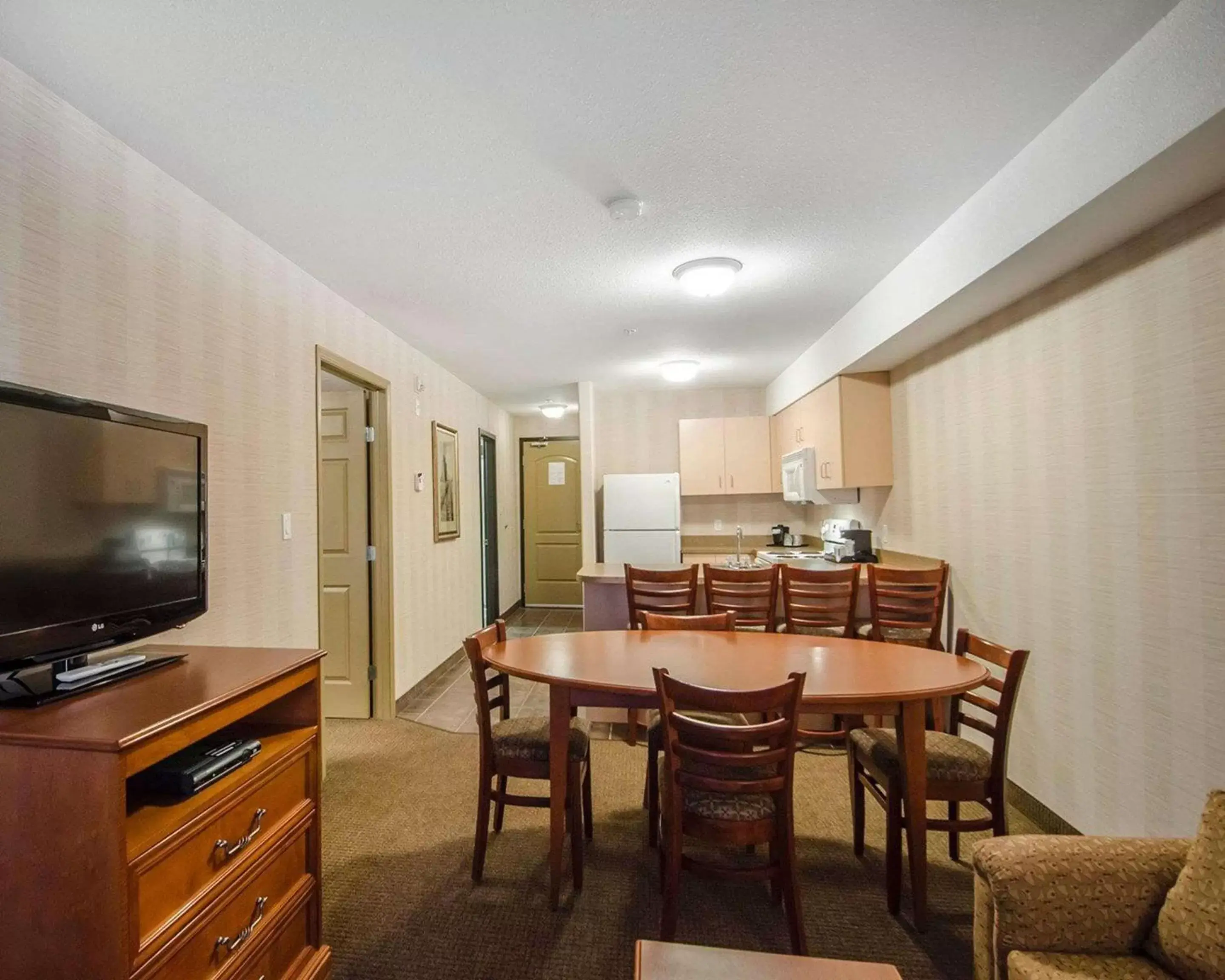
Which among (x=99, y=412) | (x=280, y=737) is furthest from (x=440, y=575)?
(x=99, y=412)

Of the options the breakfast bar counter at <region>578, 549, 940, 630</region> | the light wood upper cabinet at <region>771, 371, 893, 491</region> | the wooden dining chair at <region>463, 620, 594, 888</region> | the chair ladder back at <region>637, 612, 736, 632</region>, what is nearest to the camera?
the wooden dining chair at <region>463, 620, 594, 888</region>

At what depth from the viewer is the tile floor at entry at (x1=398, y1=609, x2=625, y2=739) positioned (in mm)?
3377

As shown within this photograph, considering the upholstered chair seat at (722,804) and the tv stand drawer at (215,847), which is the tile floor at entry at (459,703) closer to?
the upholstered chair seat at (722,804)

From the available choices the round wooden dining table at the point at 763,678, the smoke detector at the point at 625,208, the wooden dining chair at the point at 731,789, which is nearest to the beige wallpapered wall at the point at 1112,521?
the round wooden dining table at the point at 763,678

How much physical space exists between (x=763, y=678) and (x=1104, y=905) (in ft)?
2.89

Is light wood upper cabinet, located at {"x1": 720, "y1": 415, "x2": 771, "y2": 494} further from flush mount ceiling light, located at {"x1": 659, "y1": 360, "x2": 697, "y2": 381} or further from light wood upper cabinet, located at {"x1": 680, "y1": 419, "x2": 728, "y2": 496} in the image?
flush mount ceiling light, located at {"x1": 659, "y1": 360, "x2": 697, "y2": 381}

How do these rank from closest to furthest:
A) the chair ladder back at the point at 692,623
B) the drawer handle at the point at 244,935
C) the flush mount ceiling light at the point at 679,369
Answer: the drawer handle at the point at 244,935
the chair ladder back at the point at 692,623
the flush mount ceiling light at the point at 679,369

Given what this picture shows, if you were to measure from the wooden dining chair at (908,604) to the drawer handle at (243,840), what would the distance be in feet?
8.98

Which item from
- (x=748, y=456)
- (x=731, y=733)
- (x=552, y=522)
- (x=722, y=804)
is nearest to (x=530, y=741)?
(x=722, y=804)

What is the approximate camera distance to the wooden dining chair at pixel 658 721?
2088 millimetres

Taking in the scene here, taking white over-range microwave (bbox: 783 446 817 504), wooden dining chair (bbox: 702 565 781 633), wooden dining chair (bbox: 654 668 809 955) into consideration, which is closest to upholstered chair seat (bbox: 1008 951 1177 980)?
wooden dining chair (bbox: 654 668 809 955)

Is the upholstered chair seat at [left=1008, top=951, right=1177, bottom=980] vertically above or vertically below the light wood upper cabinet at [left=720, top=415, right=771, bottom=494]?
below

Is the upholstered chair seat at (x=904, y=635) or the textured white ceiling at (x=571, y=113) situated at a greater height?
the textured white ceiling at (x=571, y=113)

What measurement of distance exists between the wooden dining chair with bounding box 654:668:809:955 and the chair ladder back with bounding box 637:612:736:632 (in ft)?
2.79
